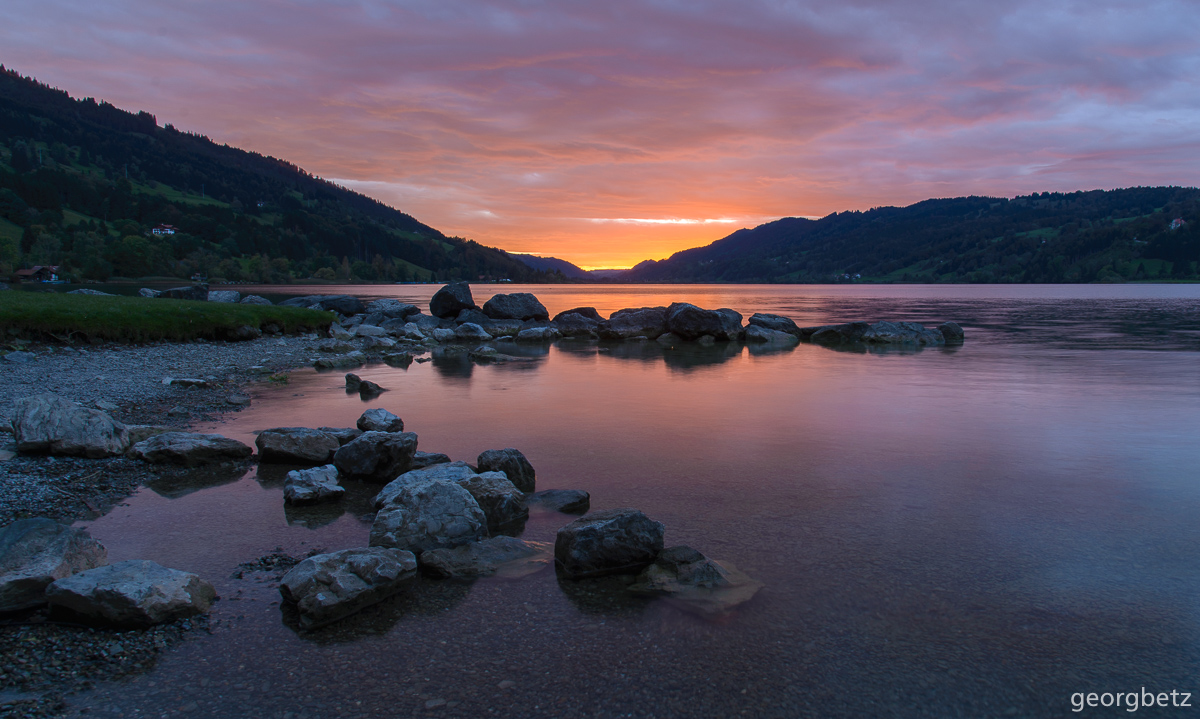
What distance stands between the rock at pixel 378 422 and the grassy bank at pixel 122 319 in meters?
18.1

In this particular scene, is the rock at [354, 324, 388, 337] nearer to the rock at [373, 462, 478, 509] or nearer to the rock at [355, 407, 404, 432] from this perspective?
the rock at [355, 407, 404, 432]

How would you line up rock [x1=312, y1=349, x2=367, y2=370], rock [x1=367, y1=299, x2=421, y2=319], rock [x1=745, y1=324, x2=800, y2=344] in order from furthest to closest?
rock [x1=367, y1=299, x2=421, y2=319], rock [x1=745, y1=324, x2=800, y2=344], rock [x1=312, y1=349, x2=367, y2=370]

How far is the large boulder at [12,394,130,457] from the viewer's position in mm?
9703

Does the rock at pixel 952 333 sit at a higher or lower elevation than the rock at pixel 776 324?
lower

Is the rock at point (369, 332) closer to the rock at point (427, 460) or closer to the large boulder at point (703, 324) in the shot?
the large boulder at point (703, 324)

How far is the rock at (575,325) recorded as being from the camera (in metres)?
42.8

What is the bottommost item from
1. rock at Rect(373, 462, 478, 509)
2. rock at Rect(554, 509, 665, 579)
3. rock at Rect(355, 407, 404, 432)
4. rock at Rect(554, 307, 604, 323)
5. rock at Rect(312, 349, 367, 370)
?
rock at Rect(554, 509, 665, 579)

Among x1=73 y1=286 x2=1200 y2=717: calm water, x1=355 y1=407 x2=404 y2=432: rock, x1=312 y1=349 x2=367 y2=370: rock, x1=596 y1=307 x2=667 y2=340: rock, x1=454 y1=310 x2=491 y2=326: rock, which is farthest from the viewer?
x1=454 y1=310 x2=491 y2=326: rock

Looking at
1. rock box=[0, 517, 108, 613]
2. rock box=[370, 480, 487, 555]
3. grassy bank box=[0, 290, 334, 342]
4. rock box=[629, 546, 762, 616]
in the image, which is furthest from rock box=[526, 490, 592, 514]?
grassy bank box=[0, 290, 334, 342]

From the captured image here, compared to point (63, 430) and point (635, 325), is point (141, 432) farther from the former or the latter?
point (635, 325)

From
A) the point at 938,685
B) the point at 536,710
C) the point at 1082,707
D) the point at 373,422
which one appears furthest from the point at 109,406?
the point at 1082,707

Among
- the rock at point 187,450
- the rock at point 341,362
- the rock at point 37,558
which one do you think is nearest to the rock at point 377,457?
the rock at point 187,450

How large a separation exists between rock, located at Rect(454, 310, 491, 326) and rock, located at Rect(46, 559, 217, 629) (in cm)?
3881

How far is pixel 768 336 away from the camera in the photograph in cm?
3772
